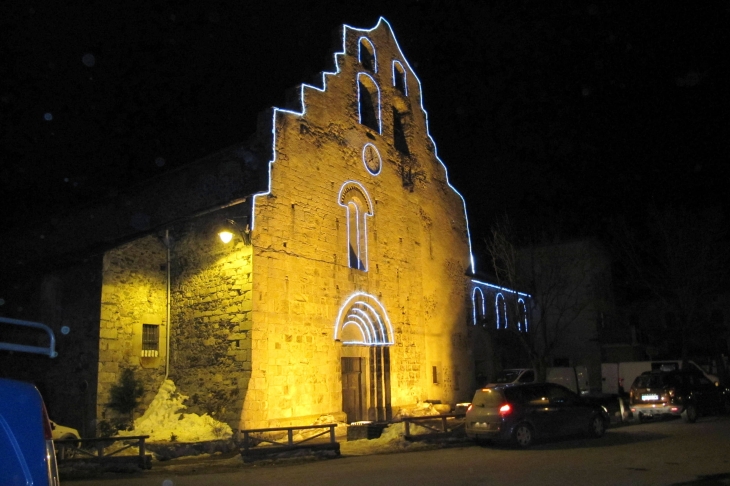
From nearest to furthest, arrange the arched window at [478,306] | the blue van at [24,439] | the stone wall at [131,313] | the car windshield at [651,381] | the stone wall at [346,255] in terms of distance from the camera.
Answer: the blue van at [24,439] < the stone wall at [131,313] < the stone wall at [346,255] < the car windshield at [651,381] < the arched window at [478,306]

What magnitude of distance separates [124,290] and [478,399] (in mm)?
10345

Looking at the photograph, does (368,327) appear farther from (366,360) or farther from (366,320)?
(366,360)

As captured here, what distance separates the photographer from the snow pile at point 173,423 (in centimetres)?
1548

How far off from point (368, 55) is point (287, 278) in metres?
10.5

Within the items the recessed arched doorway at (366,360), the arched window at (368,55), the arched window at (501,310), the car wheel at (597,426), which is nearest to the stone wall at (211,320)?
the recessed arched doorway at (366,360)

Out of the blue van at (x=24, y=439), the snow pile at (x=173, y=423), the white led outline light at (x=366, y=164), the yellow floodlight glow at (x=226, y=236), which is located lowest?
the snow pile at (x=173, y=423)

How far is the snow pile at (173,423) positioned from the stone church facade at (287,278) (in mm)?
387

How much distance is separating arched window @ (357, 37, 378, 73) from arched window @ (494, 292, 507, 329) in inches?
489

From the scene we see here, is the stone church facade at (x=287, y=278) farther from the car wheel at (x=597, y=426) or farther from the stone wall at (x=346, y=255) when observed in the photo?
the car wheel at (x=597, y=426)

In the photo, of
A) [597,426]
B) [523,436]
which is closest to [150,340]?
[523,436]

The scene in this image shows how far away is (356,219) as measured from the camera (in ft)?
70.4

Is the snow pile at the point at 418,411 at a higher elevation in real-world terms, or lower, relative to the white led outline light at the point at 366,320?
lower

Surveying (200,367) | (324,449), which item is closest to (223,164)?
(200,367)

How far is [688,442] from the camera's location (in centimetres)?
1388
